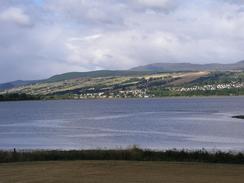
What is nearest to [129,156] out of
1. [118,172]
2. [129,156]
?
[129,156]

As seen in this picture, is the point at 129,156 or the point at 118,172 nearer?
the point at 118,172

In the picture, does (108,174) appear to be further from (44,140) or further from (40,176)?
(44,140)

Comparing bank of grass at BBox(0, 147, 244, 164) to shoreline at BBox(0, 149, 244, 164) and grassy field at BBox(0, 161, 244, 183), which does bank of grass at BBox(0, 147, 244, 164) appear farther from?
grassy field at BBox(0, 161, 244, 183)

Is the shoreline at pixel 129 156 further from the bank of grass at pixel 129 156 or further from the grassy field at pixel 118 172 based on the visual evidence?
the grassy field at pixel 118 172

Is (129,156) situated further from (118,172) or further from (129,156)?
(118,172)

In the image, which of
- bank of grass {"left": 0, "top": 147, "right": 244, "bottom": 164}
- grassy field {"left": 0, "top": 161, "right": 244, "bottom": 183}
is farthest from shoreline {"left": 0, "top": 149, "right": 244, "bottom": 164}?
grassy field {"left": 0, "top": 161, "right": 244, "bottom": 183}

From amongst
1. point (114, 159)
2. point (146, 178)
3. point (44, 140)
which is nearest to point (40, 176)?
point (146, 178)

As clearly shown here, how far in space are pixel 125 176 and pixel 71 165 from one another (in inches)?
170

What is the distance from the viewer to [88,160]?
94.5 feet

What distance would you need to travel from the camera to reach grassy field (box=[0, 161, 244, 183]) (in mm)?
22000

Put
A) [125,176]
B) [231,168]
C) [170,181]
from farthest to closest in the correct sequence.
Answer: [231,168] → [125,176] → [170,181]

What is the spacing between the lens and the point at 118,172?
24031mm

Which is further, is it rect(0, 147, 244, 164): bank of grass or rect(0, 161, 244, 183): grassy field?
rect(0, 147, 244, 164): bank of grass

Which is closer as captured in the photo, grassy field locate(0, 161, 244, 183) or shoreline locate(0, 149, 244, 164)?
grassy field locate(0, 161, 244, 183)
